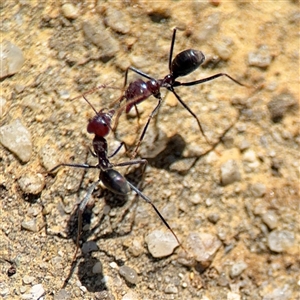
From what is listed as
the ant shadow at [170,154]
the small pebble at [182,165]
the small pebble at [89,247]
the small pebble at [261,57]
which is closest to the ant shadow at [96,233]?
the small pebble at [89,247]

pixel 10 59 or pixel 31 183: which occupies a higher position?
pixel 10 59

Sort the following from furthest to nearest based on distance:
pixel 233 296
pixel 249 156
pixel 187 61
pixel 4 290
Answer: pixel 249 156
pixel 187 61
pixel 233 296
pixel 4 290

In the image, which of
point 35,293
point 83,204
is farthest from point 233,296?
point 35,293

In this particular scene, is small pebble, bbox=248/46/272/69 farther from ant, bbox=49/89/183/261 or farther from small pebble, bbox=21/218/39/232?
small pebble, bbox=21/218/39/232

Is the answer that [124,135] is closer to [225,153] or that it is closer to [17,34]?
[225,153]

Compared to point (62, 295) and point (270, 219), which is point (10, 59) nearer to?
point (62, 295)

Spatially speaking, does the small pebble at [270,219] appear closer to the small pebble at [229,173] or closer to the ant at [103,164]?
the small pebble at [229,173]

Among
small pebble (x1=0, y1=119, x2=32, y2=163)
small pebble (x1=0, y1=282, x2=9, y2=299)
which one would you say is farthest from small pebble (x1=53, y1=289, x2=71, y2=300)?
small pebble (x1=0, y1=119, x2=32, y2=163)
